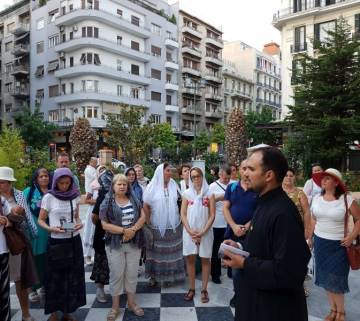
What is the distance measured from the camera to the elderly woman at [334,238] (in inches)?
158

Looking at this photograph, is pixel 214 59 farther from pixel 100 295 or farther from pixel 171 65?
pixel 100 295

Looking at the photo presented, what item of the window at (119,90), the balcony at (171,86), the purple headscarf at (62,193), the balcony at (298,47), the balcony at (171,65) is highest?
the balcony at (171,65)

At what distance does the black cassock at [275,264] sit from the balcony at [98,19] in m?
37.8

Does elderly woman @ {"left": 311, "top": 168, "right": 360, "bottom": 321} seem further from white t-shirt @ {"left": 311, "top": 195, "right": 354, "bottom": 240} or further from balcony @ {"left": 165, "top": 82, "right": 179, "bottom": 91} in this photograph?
balcony @ {"left": 165, "top": 82, "right": 179, "bottom": 91}

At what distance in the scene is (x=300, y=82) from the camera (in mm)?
20828

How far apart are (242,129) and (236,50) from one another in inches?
1578

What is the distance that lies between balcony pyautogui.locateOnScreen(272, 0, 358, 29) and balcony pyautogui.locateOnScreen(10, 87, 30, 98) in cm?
2944

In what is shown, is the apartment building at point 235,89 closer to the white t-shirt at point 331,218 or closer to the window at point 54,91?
the window at point 54,91

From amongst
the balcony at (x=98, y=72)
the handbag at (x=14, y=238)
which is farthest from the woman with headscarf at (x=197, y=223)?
the balcony at (x=98, y=72)

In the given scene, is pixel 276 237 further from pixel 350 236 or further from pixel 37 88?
pixel 37 88

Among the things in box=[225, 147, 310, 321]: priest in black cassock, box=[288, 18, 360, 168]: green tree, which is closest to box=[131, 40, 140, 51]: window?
box=[288, 18, 360, 168]: green tree

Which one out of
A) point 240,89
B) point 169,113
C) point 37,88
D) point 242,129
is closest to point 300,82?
point 242,129

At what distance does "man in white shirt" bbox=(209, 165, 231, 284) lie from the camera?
5.44 meters

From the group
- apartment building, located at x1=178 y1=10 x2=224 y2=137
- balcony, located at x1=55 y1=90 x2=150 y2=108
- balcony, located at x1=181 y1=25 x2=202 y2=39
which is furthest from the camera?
apartment building, located at x1=178 y1=10 x2=224 y2=137
